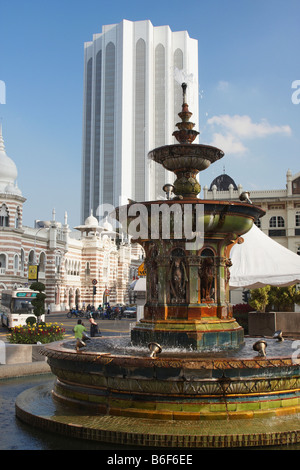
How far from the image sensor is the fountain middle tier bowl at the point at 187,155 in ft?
32.6

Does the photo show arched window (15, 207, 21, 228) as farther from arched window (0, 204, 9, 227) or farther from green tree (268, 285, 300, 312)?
green tree (268, 285, 300, 312)

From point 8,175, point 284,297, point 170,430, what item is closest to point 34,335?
point 170,430

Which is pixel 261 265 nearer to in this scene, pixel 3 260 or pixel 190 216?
pixel 190 216

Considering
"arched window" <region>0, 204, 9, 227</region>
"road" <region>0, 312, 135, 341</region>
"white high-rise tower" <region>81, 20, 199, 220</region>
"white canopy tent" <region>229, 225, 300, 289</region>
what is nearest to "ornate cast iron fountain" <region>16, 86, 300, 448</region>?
"white canopy tent" <region>229, 225, 300, 289</region>

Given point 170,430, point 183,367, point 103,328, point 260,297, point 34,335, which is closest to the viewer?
point 170,430

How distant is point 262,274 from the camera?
17469 millimetres

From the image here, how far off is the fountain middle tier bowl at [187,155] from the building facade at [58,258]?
26037 millimetres

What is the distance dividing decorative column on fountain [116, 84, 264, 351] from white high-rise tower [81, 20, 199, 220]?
10878cm

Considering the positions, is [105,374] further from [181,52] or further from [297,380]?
[181,52]

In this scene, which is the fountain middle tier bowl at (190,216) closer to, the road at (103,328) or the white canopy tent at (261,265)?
the white canopy tent at (261,265)

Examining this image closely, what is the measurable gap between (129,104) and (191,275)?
120m

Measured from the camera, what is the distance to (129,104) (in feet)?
408

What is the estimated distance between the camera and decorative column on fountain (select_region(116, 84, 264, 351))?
887 centimetres
